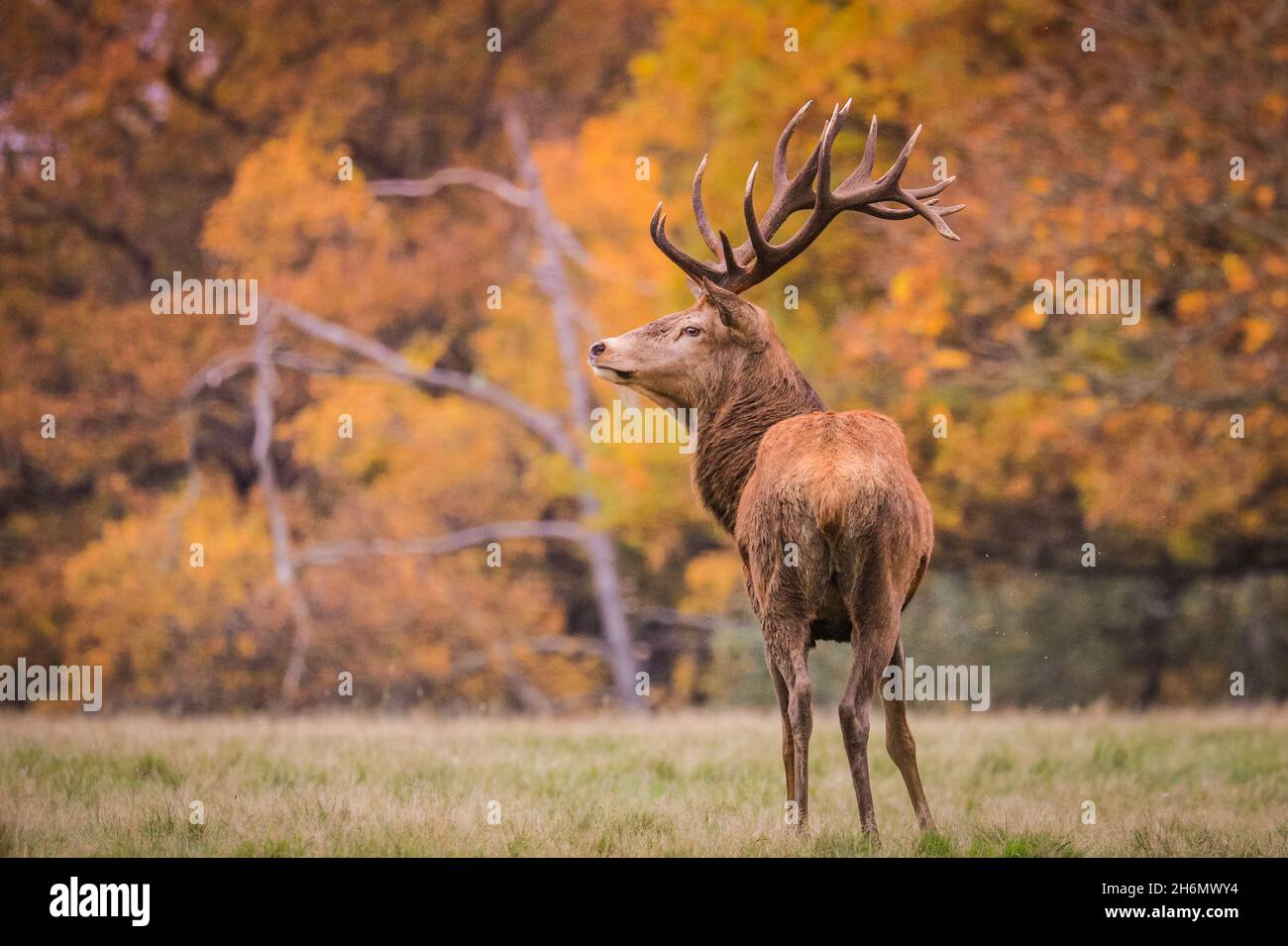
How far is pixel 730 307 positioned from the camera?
7.73 meters

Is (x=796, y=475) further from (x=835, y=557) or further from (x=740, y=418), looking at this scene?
(x=740, y=418)

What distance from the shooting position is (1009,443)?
59.8 feet

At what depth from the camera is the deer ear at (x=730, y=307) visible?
771cm

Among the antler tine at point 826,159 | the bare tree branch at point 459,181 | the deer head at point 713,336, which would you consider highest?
the bare tree branch at point 459,181

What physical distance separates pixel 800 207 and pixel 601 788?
3.20m

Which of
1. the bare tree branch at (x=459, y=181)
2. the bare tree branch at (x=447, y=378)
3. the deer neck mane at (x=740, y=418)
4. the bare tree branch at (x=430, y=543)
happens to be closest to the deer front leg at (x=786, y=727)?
the deer neck mane at (x=740, y=418)

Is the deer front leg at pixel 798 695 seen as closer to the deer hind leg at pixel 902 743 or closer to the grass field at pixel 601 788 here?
the grass field at pixel 601 788

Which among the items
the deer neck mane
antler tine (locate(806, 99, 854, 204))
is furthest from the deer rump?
antler tine (locate(806, 99, 854, 204))

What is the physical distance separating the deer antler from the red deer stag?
0.01m

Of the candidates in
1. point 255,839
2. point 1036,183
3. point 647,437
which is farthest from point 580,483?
point 255,839

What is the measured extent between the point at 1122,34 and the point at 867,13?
3.17 metres

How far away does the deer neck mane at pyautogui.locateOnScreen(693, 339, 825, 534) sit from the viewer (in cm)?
772

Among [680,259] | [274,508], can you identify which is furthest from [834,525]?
[274,508]
